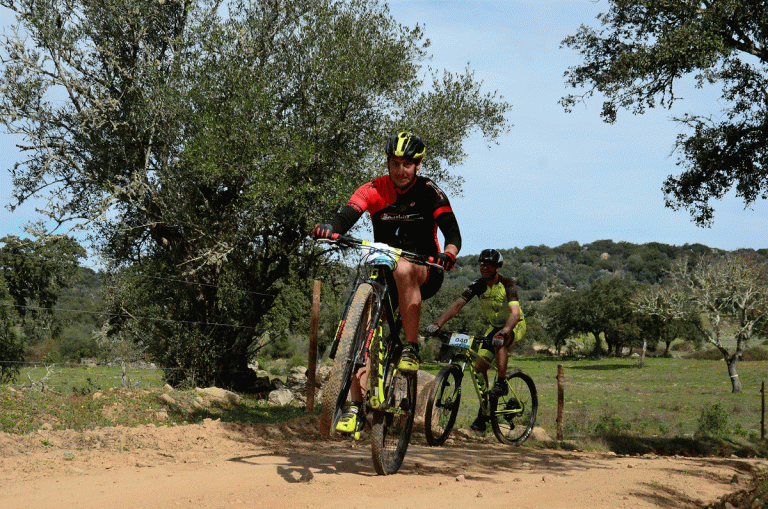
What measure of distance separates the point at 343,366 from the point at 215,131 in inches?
407

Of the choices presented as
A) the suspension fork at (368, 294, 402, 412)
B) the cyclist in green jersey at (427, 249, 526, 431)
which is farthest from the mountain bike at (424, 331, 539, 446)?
the suspension fork at (368, 294, 402, 412)

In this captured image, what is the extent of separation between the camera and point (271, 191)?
13.5 m

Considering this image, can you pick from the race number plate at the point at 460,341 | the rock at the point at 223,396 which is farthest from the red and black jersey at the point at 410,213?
the rock at the point at 223,396

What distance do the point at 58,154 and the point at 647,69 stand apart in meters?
13.9

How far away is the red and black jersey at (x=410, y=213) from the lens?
5641 millimetres

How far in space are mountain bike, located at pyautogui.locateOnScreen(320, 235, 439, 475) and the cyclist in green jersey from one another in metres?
3.32

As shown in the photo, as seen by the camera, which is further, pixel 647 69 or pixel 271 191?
pixel 271 191

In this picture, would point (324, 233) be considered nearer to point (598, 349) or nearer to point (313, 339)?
point (313, 339)

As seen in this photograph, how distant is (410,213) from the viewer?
567 centimetres

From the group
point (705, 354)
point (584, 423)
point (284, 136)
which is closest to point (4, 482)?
point (284, 136)

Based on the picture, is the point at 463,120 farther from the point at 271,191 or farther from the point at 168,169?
the point at 168,169

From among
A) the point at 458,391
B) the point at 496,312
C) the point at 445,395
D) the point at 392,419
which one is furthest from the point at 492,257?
the point at 392,419

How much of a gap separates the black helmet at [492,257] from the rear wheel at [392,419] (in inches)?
131

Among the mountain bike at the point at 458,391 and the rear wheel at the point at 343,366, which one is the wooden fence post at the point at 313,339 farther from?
the rear wheel at the point at 343,366
